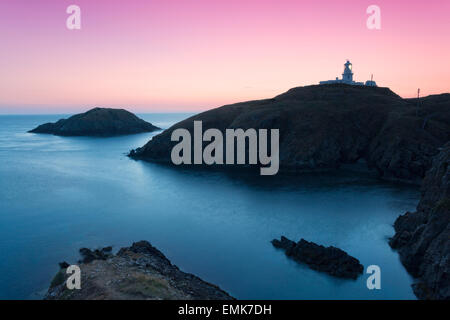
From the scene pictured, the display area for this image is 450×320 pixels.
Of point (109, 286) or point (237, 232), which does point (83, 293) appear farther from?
point (237, 232)

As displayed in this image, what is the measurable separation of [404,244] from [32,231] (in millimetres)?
48051

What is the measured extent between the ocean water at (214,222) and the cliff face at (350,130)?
744 centimetres

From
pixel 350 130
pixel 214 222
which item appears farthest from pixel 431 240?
pixel 350 130

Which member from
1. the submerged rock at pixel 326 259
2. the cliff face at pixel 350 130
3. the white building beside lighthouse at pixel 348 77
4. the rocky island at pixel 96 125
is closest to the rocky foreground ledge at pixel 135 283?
the submerged rock at pixel 326 259

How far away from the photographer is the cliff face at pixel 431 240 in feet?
79.0

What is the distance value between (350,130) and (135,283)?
79687 mm

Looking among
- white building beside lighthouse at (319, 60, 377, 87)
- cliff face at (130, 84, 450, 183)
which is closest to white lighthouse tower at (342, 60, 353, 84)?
white building beside lighthouse at (319, 60, 377, 87)

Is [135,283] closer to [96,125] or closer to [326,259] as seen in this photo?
[326,259]

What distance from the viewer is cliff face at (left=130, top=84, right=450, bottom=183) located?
70.2 m

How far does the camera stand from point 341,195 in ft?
189

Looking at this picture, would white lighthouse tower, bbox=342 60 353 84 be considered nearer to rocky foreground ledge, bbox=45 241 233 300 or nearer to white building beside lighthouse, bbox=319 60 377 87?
white building beside lighthouse, bbox=319 60 377 87

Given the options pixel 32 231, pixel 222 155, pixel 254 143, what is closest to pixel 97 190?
pixel 32 231

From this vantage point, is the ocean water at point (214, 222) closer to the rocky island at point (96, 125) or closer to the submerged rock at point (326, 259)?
the submerged rock at point (326, 259)
